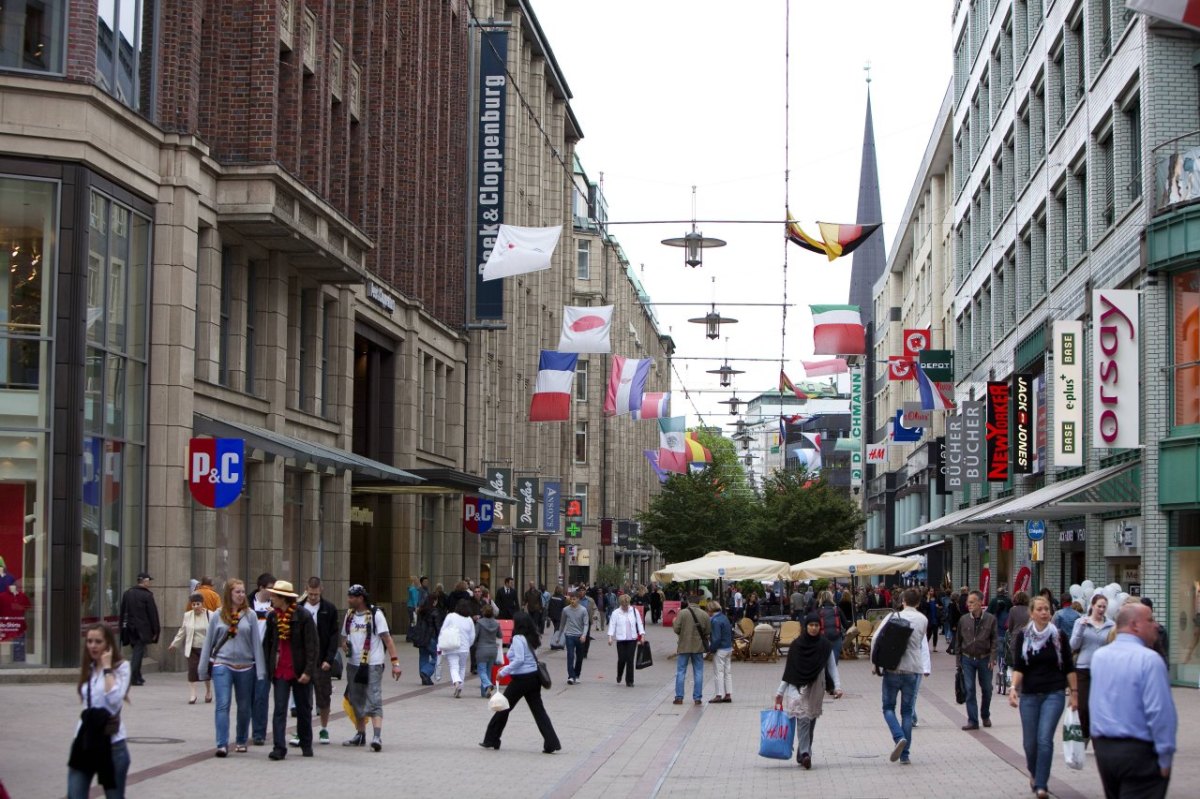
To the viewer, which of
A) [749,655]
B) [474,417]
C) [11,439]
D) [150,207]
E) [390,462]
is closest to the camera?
[11,439]

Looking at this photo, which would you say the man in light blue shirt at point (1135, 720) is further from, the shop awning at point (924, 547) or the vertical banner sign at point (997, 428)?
the shop awning at point (924, 547)

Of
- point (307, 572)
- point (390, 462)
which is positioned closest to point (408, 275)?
point (390, 462)

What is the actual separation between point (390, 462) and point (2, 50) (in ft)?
66.7

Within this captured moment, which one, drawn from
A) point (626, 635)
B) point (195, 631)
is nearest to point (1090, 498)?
point (626, 635)

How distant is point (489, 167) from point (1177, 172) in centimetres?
2466

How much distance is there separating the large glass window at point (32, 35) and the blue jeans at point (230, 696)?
1078 centimetres

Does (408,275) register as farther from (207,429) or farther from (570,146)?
(570,146)

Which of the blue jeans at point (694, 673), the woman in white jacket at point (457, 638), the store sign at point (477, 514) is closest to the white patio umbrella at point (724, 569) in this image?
the store sign at point (477, 514)

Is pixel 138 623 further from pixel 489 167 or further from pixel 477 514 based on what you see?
pixel 489 167

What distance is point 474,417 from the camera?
50.3m

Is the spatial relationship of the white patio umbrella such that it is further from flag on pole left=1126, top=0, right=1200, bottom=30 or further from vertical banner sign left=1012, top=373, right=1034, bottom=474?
flag on pole left=1126, top=0, right=1200, bottom=30

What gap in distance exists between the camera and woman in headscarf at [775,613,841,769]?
52.4 ft

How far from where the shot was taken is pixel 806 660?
1609cm

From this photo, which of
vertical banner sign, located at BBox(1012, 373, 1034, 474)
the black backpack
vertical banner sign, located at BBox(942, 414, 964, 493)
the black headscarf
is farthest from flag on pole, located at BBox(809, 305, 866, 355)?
the black backpack
